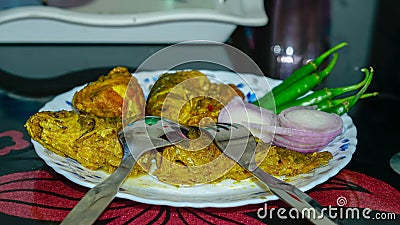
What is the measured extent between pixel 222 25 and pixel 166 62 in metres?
0.15

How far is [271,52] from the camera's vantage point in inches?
49.8

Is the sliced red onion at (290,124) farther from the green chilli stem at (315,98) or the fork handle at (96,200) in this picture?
the fork handle at (96,200)

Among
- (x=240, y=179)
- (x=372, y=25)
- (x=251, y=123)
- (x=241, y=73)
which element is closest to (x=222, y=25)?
(x=241, y=73)

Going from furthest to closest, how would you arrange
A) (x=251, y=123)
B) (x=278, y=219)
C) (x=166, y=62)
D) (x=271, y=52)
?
(x=271, y=52), (x=166, y=62), (x=251, y=123), (x=278, y=219)

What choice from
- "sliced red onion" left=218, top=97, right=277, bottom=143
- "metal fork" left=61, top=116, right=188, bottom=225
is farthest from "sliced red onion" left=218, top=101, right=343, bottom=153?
"metal fork" left=61, top=116, right=188, bottom=225

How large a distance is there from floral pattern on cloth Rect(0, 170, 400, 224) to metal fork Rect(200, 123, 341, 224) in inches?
1.5

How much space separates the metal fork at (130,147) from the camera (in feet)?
1.90

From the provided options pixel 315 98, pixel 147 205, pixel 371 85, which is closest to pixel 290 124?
pixel 315 98

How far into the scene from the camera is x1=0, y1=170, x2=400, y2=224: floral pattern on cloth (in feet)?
2.11

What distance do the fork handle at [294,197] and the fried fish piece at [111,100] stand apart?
0.72 feet

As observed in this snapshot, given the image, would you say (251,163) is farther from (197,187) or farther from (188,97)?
(188,97)

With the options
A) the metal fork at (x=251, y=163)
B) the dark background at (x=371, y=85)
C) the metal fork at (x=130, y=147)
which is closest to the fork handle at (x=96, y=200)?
the metal fork at (x=130, y=147)

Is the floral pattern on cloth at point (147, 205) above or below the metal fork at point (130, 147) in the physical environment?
below

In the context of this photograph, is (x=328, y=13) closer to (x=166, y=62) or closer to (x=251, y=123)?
(x=166, y=62)
